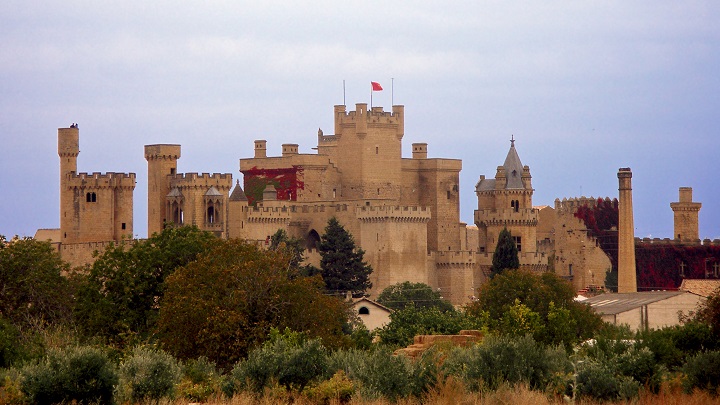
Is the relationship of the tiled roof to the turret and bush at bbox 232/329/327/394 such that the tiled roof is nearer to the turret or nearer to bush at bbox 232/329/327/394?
the turret

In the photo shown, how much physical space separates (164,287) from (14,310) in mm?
7084

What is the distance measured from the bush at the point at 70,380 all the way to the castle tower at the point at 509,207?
62.8 m

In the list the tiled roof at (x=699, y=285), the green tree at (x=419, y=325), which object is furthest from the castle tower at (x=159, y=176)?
the green tree at (x=419, y=325)

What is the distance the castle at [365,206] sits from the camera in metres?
87.8

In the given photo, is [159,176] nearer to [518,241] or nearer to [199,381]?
[518,241]

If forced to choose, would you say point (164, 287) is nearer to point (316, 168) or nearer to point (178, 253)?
point (178, 253)

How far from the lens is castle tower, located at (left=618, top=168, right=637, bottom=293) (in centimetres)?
8452

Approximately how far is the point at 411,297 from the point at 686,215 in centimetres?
2332

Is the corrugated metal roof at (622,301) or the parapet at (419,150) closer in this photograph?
the corrugated metal roof at (622,301)

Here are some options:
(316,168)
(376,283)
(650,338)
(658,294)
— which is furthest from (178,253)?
(316,168)

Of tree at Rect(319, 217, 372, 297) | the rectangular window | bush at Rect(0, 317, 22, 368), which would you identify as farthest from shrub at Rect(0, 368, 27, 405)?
the rectangular window

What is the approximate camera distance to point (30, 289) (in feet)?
182

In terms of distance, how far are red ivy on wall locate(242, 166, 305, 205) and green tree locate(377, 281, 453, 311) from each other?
1151 cm

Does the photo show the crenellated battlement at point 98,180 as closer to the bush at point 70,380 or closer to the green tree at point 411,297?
the green tree at point 411,297
